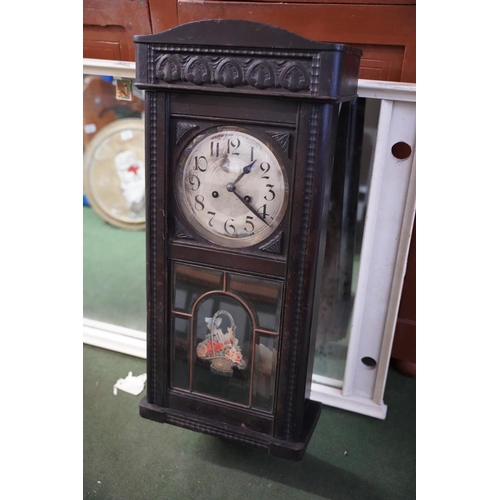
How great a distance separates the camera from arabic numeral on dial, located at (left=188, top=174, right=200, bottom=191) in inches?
45.8

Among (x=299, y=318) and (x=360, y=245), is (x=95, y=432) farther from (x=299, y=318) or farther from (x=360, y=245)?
(x=360, y=245)

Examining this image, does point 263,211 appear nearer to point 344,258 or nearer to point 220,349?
point 220,349

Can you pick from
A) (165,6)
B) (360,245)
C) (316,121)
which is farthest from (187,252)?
(165,6)

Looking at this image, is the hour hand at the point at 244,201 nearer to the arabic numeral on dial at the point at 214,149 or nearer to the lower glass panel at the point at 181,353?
the arabic numeral on dial at the point at 214,149

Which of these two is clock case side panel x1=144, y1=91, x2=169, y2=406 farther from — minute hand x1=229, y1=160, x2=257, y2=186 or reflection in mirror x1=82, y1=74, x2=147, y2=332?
reflection in mirror x1=82, y1=74, x2=147, y2=332

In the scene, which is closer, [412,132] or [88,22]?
[412,132]

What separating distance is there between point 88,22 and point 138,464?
131 centimetres

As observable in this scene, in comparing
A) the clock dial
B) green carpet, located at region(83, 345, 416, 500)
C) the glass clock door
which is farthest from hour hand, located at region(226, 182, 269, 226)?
green carpet, located at region(83, 345, 416, 500)

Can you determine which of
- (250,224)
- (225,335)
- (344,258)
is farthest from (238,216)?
(344,258)

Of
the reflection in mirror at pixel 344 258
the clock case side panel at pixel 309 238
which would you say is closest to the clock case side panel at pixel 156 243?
the clock case side panel at pixel 309 238

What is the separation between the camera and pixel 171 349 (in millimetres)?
1316

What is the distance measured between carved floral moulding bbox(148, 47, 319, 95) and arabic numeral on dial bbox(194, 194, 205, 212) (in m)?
0.25

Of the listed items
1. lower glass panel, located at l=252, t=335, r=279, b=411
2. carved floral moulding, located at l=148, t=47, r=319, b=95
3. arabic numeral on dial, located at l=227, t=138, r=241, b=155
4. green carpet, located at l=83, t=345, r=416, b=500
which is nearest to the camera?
carved floral moulding, located at l=148, t=47, r=319, b=95

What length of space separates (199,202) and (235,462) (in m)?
0.78
